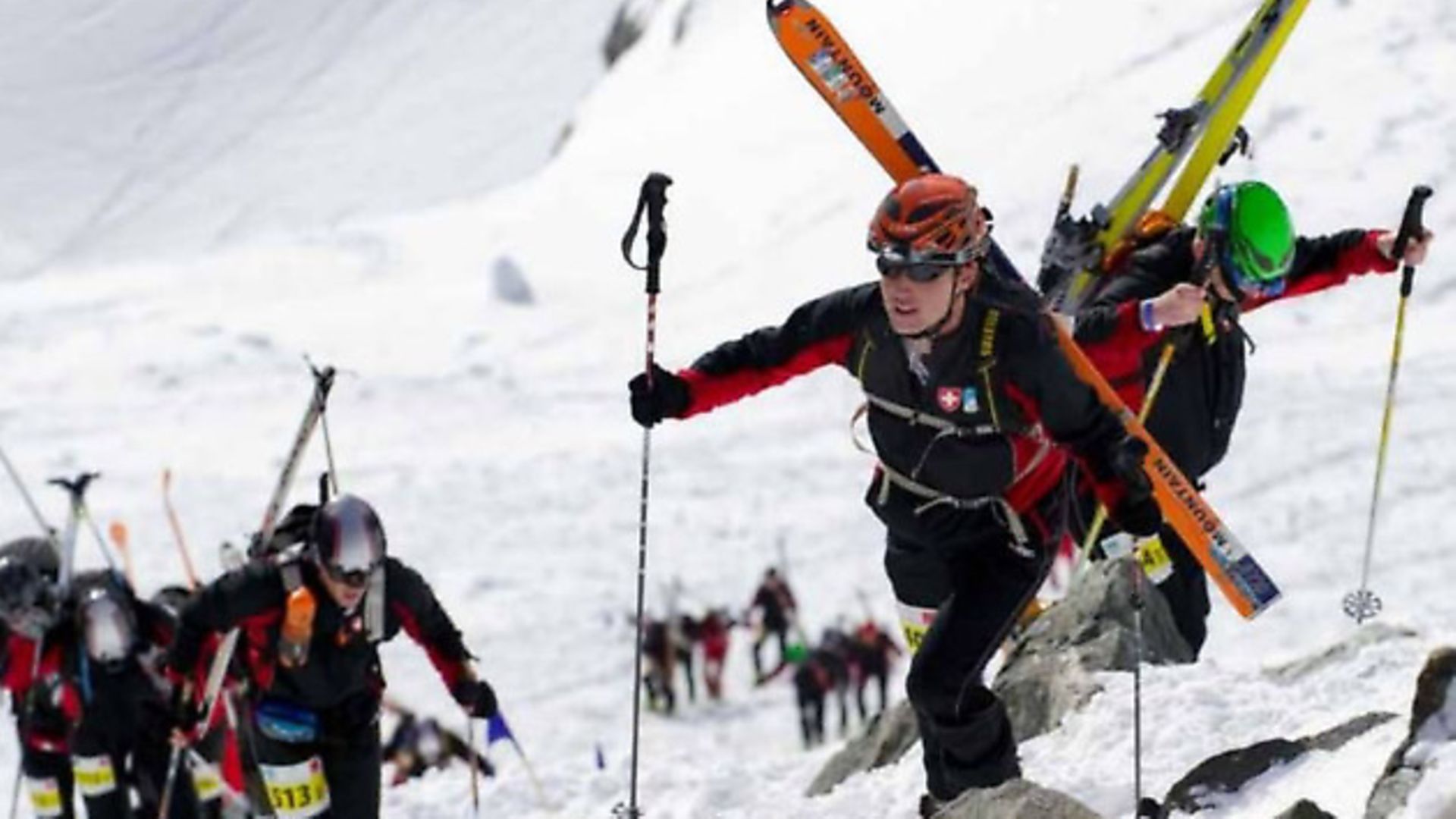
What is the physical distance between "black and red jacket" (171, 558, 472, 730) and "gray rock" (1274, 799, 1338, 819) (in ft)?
12.4

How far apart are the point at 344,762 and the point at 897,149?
3406 mm

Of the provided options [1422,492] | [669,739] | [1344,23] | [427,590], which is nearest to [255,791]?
[427,590]

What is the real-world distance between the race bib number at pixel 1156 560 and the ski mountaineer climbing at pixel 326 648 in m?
2.86

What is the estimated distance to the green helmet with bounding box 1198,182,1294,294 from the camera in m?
8.00

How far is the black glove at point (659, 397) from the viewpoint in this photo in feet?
22.0

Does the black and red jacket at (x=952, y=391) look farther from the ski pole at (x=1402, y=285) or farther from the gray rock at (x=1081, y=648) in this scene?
the gray rock at (x=1081, y=648)

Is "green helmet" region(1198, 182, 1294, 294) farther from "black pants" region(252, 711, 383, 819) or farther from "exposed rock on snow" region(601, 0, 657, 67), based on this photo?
"exposed rock on snow" region(601, 0, 657, 67)

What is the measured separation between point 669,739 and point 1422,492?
10.2 meters

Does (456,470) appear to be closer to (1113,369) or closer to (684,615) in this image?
(684,615)

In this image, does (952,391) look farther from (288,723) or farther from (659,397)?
(288,723)

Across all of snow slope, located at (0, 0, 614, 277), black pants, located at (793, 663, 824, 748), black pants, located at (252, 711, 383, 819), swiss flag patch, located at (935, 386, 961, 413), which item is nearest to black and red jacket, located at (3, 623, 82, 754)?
black pants, located at (252, 711, 383, 819)

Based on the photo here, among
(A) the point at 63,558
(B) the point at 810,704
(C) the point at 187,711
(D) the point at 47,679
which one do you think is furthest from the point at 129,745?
(B) the point at 810,704

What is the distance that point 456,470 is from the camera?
3369 centimetres

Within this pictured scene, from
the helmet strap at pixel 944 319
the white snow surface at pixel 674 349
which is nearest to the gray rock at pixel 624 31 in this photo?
the white snow surface at pixel 674 349
